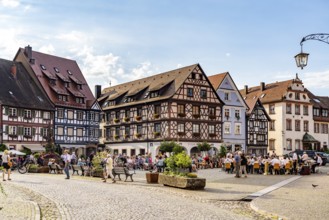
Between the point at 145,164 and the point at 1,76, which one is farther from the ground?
the point at 1,76

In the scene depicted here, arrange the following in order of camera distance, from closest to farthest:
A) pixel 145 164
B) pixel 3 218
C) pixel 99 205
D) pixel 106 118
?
pixel 3 218 → pixel 99 205 → pixel 145 164 → pixel 106 118

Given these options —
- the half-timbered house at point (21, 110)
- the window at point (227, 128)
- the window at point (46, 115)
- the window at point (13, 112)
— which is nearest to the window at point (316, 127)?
the window at point (227, 128)

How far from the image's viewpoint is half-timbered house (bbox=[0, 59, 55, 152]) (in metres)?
51.2

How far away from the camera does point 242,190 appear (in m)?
21.0

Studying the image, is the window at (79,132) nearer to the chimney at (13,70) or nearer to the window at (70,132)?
the window at (70,132)

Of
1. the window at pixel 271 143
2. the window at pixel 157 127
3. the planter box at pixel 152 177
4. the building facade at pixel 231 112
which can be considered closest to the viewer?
the planter box at pixel 152 177

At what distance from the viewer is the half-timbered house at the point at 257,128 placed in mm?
66544

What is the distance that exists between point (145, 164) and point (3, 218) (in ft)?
98.7

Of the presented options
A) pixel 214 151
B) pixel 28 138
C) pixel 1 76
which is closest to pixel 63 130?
pixel 28 138

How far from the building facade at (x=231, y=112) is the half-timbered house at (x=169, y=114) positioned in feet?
9.10

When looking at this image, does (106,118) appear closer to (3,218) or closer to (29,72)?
(29,72)

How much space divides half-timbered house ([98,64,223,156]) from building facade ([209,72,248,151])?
9.10ft

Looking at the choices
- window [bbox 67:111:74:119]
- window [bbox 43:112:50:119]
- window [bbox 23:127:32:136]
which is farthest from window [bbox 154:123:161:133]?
window [bbox 23:127:32:136]

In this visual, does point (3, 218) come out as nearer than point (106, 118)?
Yes
